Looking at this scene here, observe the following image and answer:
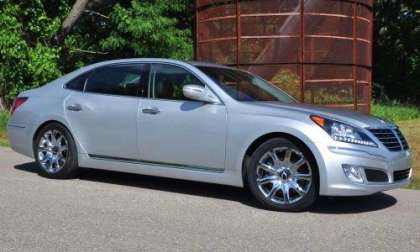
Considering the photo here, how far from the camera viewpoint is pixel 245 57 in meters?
14.5

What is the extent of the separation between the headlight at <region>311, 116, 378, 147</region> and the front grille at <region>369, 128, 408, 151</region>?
0.16 m

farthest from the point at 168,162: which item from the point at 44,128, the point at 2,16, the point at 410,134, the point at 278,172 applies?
the point at 2,16

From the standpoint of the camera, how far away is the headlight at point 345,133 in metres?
6.80

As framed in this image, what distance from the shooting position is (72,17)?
66.4 ft

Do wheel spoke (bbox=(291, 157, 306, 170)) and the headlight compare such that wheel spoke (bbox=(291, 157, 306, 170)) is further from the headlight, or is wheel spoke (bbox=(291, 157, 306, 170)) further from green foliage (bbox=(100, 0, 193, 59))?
green foliage (bbox=(100, 0, 193, 59))

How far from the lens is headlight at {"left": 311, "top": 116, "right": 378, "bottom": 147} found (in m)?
6.80

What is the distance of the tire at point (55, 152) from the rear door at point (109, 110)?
206 mm

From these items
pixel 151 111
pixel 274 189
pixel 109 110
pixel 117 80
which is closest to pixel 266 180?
pixel 274 189

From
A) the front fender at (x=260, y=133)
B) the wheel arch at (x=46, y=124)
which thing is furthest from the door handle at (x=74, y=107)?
the front fender at (x=260, y=133)

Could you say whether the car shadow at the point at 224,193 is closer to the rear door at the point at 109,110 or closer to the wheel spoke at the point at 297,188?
the wheel spoke at the point at 297,188

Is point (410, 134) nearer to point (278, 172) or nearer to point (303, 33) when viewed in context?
point (303, 33)

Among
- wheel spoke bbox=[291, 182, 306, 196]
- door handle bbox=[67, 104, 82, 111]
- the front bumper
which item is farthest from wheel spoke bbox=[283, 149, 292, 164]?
door handle bbox=[67, 104, 82, 111]

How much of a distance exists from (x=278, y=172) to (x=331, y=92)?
7.97m

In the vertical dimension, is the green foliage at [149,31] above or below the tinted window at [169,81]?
above
